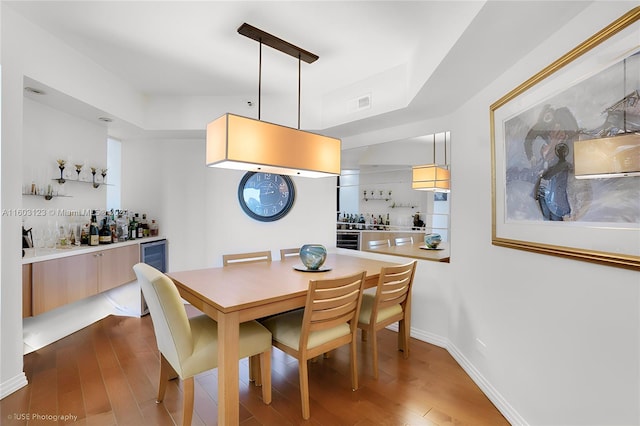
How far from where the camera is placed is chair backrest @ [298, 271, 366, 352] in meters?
1.71

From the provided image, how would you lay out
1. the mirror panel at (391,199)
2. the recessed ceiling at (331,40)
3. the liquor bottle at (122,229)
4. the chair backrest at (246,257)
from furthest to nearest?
the liquor bottle at (122,229) < the mirror panel at (391,199) < the chair backrest at (246,257) < the recessed ceiling at (331,40)

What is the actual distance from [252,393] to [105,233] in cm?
229

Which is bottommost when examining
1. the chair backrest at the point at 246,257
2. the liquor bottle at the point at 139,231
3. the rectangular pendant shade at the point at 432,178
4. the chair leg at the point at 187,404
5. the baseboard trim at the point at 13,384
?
the baseboard trim at the point at 13,384

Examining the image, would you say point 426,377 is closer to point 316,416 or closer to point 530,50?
point 316,416

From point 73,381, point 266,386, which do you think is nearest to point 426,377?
point 266,386

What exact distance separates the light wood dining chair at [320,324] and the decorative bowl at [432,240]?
133cm

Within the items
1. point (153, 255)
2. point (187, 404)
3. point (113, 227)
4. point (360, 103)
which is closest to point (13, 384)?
point (187, 404)

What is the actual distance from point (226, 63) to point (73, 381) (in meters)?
2.75

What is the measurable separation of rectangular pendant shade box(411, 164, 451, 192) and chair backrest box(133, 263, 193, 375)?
234 cm

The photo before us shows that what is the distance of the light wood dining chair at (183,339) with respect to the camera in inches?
58.2

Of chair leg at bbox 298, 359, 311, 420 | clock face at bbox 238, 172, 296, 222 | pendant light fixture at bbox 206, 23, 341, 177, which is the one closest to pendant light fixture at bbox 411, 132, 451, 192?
pendant light fixture at bbox 206, 23, 341, 177

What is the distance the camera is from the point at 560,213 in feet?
4.54

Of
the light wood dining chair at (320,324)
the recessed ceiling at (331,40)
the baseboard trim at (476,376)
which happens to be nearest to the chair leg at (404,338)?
the baseboard trim at (476,376)

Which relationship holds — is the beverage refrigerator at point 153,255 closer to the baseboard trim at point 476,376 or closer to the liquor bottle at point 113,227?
the liquor bottle at point 113,227
